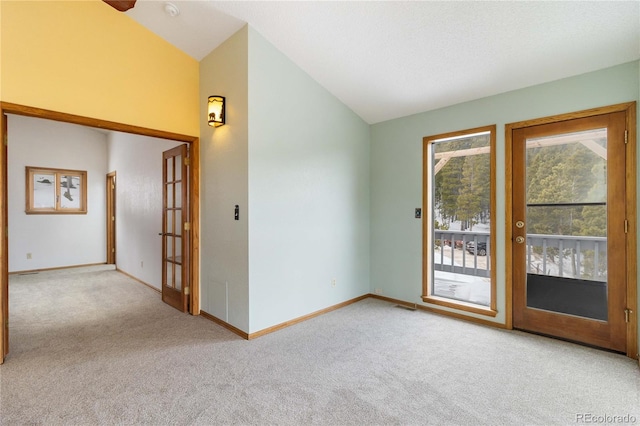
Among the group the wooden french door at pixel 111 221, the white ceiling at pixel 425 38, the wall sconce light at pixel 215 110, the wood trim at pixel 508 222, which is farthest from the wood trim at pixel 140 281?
the wood trim at pixel 508 222

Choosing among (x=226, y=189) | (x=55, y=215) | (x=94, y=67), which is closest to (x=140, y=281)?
(x=55, y=215)

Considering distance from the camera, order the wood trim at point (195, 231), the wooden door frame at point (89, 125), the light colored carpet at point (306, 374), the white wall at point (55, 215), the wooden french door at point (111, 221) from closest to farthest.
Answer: the light colored carpet at point (306, 374) → the wooden door frame at point (89, 125) → the wood trim at point (195, 231) → the white wall at point (55, 215) → the wooden french door at point (111, 221)

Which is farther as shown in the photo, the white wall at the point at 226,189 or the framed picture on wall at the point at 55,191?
the framed picture on wall at the point at 55,191

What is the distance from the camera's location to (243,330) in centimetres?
301

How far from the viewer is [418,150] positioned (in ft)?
12.5

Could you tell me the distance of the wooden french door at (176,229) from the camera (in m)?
3.72

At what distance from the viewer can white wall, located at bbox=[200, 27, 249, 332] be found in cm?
303

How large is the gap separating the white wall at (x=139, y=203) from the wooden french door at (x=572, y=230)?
4259 millimetres

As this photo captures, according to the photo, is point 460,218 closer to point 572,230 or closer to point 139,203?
point 572,230

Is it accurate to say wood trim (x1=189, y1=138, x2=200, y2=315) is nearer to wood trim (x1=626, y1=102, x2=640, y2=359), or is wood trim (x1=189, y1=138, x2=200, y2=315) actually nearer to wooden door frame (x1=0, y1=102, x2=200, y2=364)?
wooden door frame (x1=0, y1=102, x2=200, y2=364)

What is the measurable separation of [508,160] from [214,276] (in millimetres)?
3372

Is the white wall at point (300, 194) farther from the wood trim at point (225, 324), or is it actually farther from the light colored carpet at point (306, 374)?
the light colored carpet at point (306, 374)

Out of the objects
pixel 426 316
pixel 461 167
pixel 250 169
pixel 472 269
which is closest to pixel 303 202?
pixel 250 169

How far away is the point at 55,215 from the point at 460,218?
7873mm
